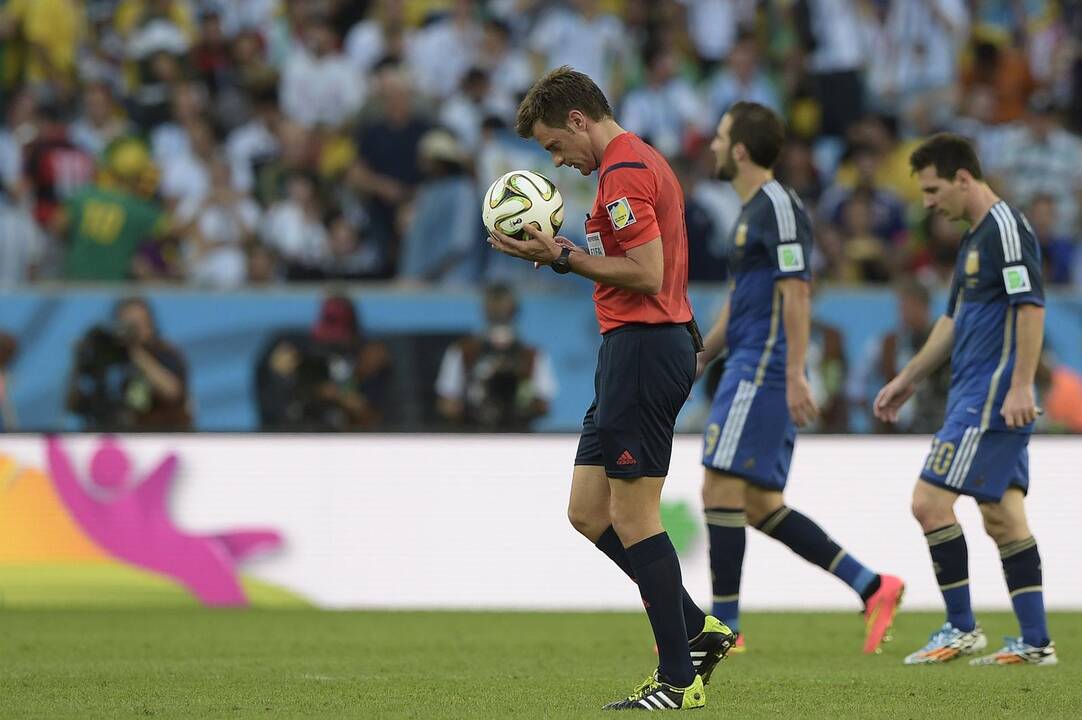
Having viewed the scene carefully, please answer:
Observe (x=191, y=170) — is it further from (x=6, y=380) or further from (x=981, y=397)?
(x=981, y=397)

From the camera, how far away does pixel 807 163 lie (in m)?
15.6

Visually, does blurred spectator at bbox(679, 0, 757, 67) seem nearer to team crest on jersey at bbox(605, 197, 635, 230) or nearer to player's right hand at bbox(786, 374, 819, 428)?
player's right hand at bbox(786, 374, 819, 428)

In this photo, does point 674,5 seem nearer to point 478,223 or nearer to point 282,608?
point 478,223

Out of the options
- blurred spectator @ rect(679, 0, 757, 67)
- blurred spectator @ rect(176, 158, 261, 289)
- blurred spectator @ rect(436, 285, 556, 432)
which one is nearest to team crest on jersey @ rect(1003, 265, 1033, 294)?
blurred spectator @ rect(436, 285, 556, 432)

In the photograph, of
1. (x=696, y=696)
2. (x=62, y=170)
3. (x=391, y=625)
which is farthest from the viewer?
(x=62, y=170)

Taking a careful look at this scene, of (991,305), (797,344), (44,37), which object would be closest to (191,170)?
(44,37)

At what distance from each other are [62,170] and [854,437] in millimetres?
8084

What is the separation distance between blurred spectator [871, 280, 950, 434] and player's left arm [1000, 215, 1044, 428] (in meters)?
4.72

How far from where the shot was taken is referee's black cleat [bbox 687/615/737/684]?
6.54 meters

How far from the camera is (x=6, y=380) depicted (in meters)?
13.4

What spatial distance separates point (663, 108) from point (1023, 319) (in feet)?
29.7

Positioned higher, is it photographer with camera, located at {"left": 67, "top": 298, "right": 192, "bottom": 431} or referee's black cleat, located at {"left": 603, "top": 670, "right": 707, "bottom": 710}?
photographer with camera, located at {"left": 67, "top": 298, "right": 192, "bottom": 431}

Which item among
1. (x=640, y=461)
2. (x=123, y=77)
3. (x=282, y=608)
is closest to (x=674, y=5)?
(x=123, y=77)

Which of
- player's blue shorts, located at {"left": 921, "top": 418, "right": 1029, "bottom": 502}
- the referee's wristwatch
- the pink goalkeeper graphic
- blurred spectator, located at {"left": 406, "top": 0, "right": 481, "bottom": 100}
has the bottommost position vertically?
the pink goalkeeper graphic
